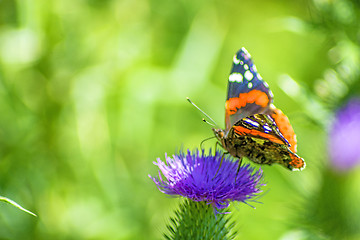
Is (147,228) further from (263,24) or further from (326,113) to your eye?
(263,24)

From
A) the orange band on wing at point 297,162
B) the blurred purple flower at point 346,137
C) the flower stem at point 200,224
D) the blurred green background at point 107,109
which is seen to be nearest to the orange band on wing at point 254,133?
the orange band on wing at point 297,162

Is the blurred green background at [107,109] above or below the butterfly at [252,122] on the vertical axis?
above

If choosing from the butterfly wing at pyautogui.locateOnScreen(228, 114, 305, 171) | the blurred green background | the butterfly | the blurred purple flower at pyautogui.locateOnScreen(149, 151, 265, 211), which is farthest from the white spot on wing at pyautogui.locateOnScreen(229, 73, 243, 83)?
the blurred green background

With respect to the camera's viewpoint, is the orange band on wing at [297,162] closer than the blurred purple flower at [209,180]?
No

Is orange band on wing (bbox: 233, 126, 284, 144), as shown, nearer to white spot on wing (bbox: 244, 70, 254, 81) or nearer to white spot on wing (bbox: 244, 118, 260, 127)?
white spot on wing (bbox: 244, 118, 260, 127)

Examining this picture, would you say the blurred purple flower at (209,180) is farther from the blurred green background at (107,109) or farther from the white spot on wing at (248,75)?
the blurred green background at (107,109)

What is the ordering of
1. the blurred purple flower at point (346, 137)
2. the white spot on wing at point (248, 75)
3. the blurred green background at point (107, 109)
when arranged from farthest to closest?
the blurred purple flower at point (346, 137), the blurred green background at point (107, 109), the white spot on wing at point (248, 75)

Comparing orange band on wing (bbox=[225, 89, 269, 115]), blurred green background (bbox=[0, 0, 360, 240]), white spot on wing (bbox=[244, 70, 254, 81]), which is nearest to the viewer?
orange band on wing (bbox=[225, 89, 269, 115])
